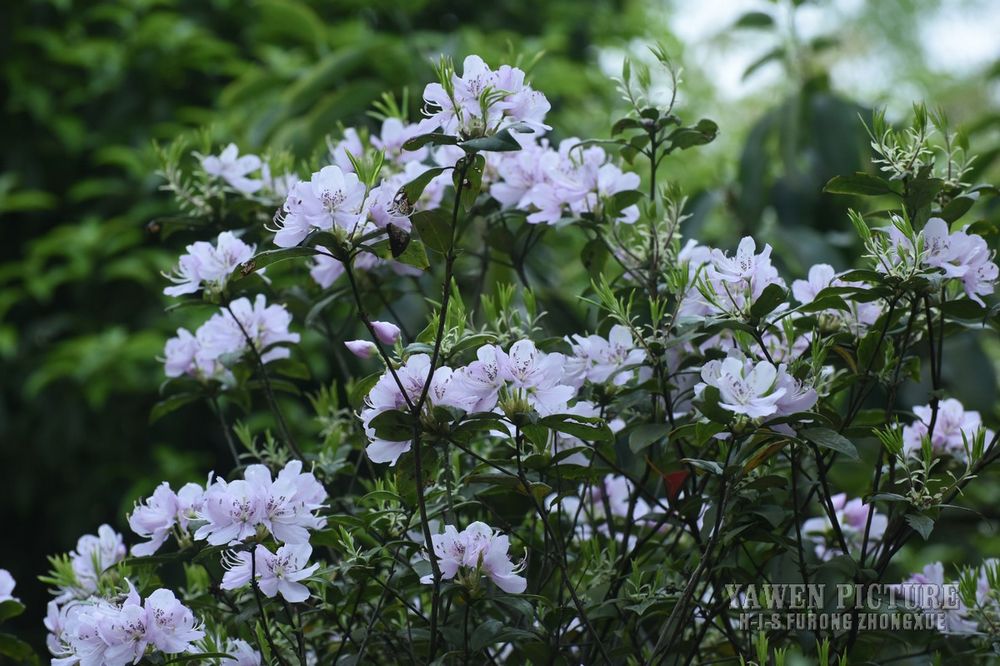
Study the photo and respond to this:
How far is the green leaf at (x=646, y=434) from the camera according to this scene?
0.99 metres

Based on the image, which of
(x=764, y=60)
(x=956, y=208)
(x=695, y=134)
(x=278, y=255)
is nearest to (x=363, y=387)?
(x=278, y=255)

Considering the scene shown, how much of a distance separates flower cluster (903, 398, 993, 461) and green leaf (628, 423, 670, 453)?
286mm

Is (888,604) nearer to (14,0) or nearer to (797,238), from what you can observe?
(797,238)

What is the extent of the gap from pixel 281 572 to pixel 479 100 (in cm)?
42

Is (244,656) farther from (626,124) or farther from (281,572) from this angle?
(626,124)

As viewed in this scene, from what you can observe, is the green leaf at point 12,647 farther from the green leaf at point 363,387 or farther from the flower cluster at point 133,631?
the green leaf at point 363,387

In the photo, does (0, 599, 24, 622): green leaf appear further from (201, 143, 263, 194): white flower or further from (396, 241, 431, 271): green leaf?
(396, 241, 431, 271): green leaf

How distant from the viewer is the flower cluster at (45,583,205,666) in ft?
2.98

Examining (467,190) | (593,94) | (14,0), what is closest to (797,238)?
(467,190)

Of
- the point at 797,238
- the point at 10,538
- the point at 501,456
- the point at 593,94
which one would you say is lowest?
the point at 501,456

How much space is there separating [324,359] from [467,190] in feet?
7.29

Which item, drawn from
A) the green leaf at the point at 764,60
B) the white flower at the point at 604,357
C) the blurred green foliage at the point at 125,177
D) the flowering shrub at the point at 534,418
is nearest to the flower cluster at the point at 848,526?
the flowering shrub at the point at 534,418

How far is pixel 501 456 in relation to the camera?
3.87ft

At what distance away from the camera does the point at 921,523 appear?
0.91 meters
